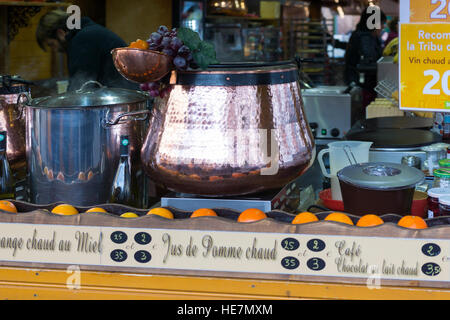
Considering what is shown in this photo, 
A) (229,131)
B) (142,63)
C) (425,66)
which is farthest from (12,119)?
(425,66)

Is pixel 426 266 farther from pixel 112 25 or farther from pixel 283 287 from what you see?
pixel 112 25

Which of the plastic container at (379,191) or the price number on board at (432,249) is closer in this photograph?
the price number on board at (432,249)

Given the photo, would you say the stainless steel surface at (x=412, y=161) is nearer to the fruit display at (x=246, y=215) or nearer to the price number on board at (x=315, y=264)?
the fruit display at (x=246, y=215)

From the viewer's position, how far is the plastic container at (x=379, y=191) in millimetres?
1382

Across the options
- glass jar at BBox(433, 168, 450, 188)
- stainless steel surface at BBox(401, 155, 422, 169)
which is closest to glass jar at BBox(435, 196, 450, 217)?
glass jar at BBox(433, 168, 450, 188)

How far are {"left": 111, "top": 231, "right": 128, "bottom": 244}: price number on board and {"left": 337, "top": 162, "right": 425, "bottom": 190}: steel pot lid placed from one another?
0.53 m

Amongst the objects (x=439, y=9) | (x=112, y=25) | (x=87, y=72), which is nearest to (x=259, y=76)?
(x=439, y=9)

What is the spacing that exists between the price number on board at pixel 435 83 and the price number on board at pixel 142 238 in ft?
2.95

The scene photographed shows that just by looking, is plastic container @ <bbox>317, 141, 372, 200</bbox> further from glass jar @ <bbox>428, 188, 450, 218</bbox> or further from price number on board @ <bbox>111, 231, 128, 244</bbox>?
price number on board @ <bbox>111, 231, 128, 244</bbox>

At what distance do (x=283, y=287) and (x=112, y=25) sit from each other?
437cm

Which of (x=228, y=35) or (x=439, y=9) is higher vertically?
(x=228, y=35)

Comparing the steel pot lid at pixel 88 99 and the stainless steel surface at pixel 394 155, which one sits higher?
the steel pot lid at pixel 88 99

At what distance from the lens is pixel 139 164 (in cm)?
169

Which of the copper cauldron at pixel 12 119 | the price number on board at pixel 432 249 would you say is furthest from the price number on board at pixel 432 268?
the copper cauldron at pixel 12 119
